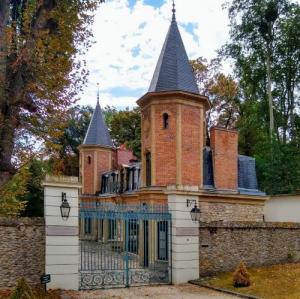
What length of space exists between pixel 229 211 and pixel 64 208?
10550 millimetres

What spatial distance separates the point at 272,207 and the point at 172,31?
423 inches

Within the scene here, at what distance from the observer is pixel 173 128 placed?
19.3m

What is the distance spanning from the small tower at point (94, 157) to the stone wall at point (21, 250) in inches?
928

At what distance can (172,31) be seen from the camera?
21312 mm

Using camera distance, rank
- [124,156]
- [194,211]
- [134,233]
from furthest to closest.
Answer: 1. [124,156]
2. [134,233]
3. [194,211]

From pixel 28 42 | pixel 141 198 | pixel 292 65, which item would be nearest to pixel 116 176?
pixel 141 198

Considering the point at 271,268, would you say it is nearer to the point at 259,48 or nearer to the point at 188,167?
the point at 188,167

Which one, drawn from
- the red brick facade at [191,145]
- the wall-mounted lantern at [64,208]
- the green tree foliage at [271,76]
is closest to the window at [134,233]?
the wall-mounted lantern at [64,208]

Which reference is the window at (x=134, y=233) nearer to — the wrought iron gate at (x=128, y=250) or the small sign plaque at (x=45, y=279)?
the wrought iron gate at (x=128, y=250)

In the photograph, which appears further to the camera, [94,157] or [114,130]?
[114,130]

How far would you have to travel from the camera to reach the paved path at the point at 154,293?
1171 centimetres

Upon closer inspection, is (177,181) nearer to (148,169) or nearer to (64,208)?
(148,169)

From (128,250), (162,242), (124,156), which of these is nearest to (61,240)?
(128,250)

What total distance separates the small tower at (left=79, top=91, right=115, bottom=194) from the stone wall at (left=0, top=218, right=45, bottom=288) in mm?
23579
